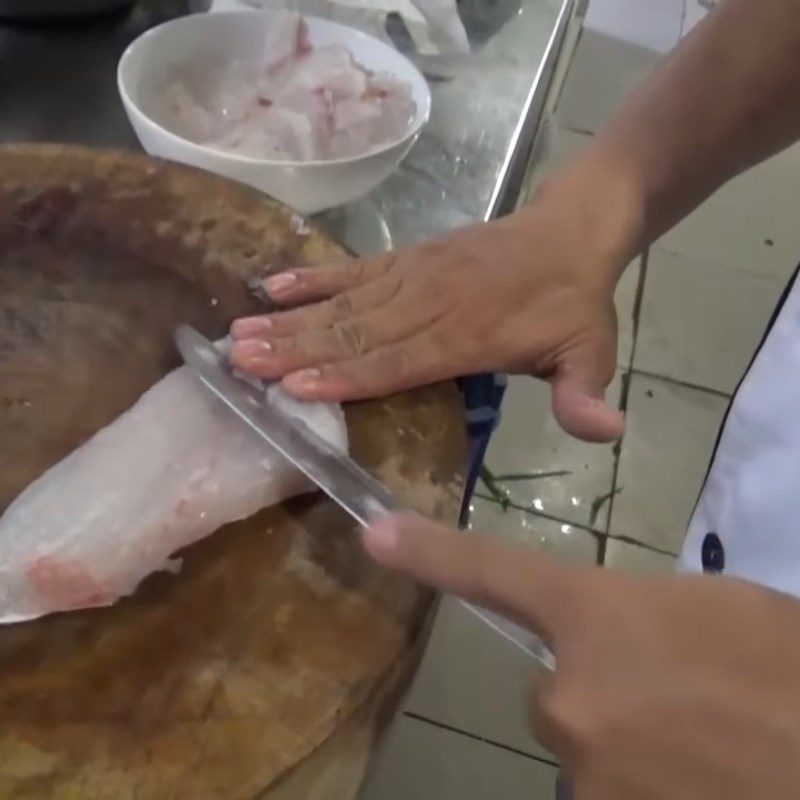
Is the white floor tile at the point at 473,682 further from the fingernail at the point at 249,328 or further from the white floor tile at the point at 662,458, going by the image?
the fingernail at the point at 249,328

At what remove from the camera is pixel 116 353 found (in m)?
0.54

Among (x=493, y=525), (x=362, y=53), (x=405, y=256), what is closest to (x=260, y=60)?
(x=362, y=53)

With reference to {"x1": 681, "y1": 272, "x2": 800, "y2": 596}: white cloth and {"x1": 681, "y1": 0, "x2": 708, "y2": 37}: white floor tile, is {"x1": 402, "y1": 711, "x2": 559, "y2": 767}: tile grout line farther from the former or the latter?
{"x1": 681, "y1": 0, "x2": 708, "y2": 37}: white floor tile

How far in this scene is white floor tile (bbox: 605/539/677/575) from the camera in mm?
1313

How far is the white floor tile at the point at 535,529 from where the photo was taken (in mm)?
1313

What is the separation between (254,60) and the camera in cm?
71

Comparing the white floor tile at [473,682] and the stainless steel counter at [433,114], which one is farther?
the white floor tile at [473,682]

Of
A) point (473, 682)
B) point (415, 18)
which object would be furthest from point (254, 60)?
point (473, 682)

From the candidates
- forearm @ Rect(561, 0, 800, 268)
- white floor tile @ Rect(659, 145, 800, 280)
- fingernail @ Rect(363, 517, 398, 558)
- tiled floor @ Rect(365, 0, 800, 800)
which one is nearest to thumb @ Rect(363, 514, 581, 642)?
fingernail @ Rect(363, 517, 398, 558)

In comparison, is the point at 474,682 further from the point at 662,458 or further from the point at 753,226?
the point at 753,226

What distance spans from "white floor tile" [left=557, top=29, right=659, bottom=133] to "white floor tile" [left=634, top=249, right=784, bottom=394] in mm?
311

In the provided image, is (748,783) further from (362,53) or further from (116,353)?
(362,53)

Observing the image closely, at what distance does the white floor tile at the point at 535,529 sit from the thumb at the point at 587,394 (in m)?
0.77

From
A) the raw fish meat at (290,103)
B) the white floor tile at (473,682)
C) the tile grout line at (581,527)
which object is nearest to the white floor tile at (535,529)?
the tile grout line at (581,527)
